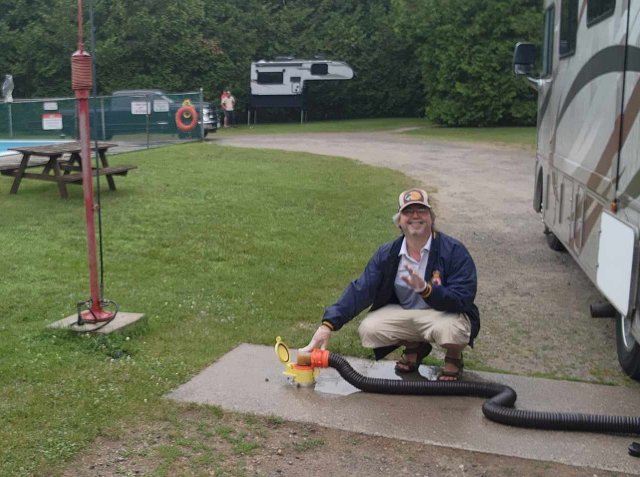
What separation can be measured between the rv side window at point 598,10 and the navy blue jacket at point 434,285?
1850 millimetres

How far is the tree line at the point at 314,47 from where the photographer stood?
31484 mm

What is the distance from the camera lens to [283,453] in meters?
3.81

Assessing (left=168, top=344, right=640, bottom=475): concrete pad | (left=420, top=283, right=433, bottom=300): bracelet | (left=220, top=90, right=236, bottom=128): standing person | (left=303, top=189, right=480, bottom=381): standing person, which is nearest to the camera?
(left=168, top=344, right=640, bottom=475): concrete pad

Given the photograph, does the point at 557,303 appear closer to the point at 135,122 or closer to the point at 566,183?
the point at 566,183

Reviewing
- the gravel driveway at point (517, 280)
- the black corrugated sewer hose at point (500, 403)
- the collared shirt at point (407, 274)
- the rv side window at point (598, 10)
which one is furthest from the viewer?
the gravel driveway at point (517, 280)

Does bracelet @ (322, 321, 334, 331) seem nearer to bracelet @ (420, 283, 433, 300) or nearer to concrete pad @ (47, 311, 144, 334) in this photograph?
bracelet @ (420, 283, 433, 300)

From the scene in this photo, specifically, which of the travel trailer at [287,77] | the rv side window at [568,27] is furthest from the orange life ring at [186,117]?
the rv side window at [568,27]

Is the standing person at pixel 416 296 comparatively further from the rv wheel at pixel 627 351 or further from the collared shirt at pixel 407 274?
the rv wheel at pixel 627 351

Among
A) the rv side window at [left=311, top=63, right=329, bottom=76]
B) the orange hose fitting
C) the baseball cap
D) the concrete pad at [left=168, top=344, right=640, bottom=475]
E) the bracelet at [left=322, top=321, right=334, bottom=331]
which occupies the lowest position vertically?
the concrete pad at [left=168, top=344, right=640, bottom=475]

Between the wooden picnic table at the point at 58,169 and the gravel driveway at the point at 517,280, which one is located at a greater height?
the wooden picnic table at the point at 58,169

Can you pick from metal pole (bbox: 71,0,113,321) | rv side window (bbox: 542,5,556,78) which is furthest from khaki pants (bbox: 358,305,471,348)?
rv side window (bbox: 542,5,556,78)

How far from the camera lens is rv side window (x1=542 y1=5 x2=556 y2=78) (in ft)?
26.7

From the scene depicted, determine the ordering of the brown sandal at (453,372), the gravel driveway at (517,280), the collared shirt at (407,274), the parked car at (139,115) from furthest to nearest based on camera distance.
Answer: the parked car at (139,115), the gravel driveway at (517,280), the brown sandal at (453,372), the collared shirt at (407,274)

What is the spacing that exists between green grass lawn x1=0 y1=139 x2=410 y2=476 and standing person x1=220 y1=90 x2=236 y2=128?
19807mm
